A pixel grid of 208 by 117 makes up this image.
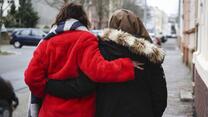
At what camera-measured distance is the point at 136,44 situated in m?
4.28

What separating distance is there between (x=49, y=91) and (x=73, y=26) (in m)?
0.53

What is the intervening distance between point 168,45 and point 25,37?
80.5ft

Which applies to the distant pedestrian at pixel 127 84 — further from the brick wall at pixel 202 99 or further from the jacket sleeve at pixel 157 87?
the brick wall at pixel 202 99

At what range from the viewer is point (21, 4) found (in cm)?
6022

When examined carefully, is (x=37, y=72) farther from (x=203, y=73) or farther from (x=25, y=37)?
(x=25, y=37)

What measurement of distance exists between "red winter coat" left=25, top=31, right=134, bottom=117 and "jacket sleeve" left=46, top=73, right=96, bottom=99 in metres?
0.04

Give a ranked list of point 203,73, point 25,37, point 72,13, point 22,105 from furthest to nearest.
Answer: point 25,37, point 22,105, point 203,73, point 72,13

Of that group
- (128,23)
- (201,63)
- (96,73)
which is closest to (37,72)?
(96,73)

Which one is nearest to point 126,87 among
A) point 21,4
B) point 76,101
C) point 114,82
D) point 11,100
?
point 114,82

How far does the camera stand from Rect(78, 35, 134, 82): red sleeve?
13.6ft

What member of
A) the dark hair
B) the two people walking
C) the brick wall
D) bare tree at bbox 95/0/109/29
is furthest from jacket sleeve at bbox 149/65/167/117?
bare tree at bbox 95/0/109/29

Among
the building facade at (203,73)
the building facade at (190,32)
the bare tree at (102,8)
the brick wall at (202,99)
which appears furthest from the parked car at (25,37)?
the brick wall at (202,99)

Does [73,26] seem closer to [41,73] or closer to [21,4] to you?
[41,73]

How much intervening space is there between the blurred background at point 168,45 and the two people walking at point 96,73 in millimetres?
976
